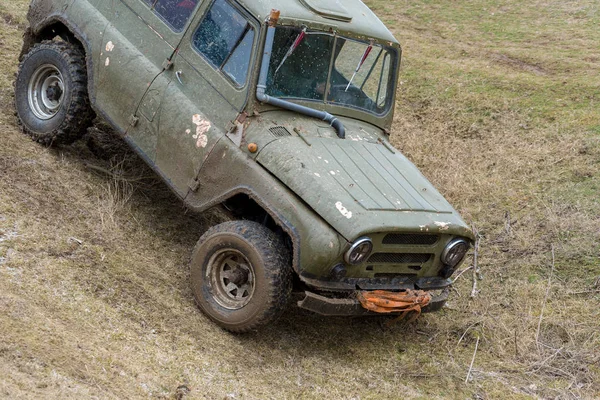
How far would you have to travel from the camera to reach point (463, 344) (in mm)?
6262

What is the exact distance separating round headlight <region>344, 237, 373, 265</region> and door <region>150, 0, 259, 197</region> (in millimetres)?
1430

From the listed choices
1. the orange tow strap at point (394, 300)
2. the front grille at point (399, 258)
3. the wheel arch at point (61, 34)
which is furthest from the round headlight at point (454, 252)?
the wheel arch at point (61, 34)

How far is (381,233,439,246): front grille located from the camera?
542cm

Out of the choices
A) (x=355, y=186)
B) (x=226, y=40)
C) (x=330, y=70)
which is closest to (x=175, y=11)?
(x=226, y=40)

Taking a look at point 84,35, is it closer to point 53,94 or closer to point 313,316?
point 53,94

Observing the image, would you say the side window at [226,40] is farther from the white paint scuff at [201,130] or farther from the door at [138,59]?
the white paint scuff at [201,130]

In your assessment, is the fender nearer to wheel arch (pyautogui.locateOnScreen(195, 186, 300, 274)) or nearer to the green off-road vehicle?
the green off-road vehicle

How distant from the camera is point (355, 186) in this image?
18.1 ft

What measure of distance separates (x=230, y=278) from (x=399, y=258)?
3.94ft

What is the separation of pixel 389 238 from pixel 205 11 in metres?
2.42

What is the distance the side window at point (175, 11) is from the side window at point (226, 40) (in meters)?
0.19

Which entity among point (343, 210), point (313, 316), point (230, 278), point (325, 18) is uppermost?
point (325, 18)

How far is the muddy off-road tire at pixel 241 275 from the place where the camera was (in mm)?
5363

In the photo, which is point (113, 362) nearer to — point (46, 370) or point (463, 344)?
point (46, 370)
